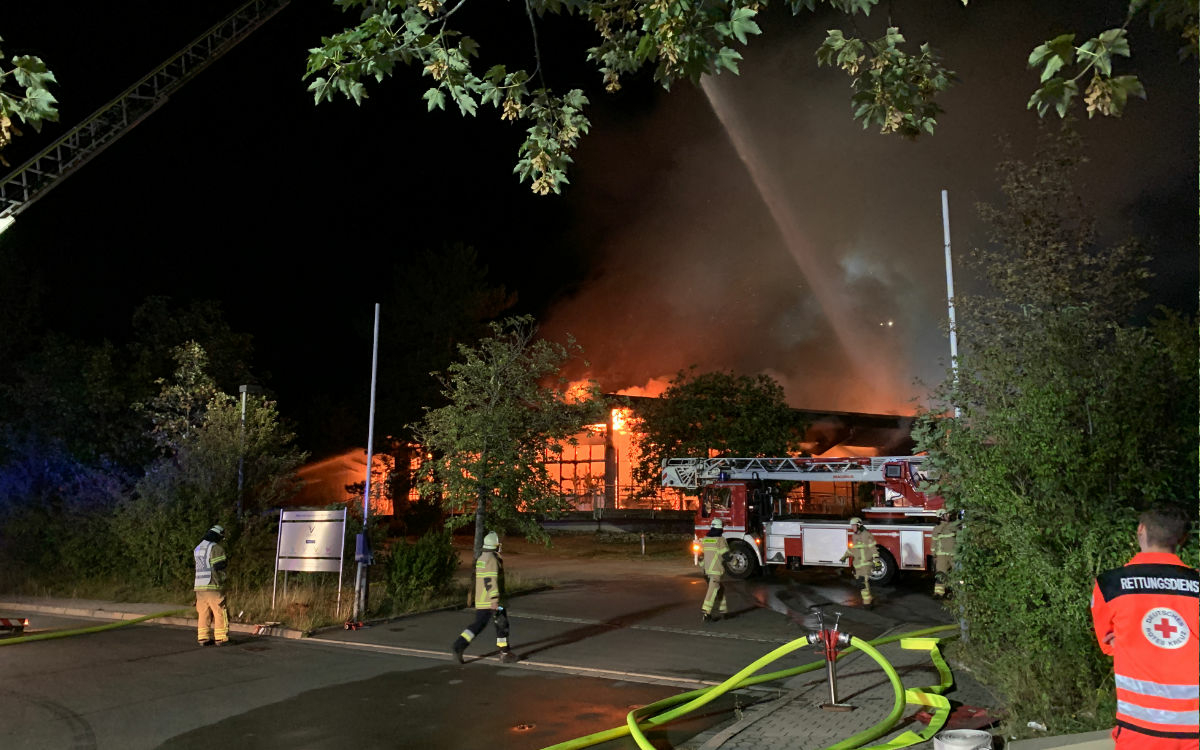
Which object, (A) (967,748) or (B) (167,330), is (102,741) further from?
(B) (167,330)

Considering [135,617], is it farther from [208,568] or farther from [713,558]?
[713,558]

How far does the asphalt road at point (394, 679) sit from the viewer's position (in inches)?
279

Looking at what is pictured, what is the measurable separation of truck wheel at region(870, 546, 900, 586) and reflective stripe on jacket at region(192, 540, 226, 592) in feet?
42.6

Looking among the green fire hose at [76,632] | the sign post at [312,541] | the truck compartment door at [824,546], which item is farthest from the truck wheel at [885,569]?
the green fire hose at [76,632]

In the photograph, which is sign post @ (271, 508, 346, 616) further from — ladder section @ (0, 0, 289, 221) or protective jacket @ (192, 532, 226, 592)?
ladder section @ (0, 0, 289, 221)

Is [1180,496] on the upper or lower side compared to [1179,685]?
upper

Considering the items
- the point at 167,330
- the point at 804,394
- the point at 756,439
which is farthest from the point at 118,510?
the point at 804,394

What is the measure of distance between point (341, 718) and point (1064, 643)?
5920mm

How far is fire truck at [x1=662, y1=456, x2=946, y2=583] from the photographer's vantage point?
18.2 meters

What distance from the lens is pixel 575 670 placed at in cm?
961

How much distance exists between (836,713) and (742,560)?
1254 cm

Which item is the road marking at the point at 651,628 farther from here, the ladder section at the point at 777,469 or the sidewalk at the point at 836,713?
the ladder section at the point at 777,469

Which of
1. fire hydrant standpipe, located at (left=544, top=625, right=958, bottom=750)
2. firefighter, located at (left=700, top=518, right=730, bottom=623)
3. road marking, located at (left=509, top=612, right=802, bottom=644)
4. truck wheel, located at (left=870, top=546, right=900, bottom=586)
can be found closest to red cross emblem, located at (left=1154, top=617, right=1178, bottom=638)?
fire hydrant standpipe, located at (left=544, top=625, right=958, bottom=750)

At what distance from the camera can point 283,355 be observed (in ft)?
110
